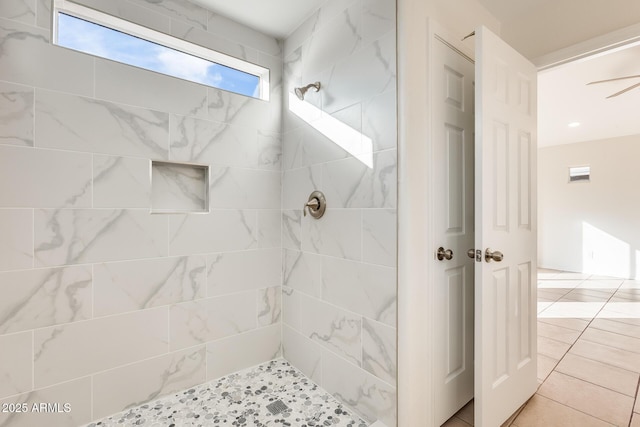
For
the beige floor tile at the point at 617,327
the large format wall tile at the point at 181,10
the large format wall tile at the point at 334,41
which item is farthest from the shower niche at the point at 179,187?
the beige floor tile at the point at 617,327

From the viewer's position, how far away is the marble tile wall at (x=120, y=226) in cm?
136

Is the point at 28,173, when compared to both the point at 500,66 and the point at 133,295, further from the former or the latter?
the point at 500,66

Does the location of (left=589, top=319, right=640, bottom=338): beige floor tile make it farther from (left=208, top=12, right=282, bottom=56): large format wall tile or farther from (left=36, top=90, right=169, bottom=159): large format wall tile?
(left=36, top=90, right=169, bottom=159): large format wall tile

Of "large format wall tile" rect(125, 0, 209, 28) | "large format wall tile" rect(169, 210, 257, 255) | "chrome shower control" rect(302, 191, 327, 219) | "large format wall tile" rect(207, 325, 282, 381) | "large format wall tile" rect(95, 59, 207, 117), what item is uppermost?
"large format wall tile" rect(125, 0, 209, 28)

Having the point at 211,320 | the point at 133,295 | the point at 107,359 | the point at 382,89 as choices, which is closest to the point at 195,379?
the point at 211,320

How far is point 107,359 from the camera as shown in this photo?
156cm

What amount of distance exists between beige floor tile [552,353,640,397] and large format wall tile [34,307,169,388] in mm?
2815

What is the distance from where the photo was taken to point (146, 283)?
65.8 inches

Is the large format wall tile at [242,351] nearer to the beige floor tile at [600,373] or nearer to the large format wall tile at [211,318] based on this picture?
the large format wall tile at [211,318]

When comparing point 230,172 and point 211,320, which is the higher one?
point 230,172

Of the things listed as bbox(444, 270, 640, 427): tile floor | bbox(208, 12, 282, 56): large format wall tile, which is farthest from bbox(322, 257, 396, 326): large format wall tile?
bbox(208, 12, 282, 56): large format wall tile

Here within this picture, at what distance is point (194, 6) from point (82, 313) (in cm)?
191

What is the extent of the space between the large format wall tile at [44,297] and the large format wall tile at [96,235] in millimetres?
64

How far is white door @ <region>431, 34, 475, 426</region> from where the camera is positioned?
5.05ft
